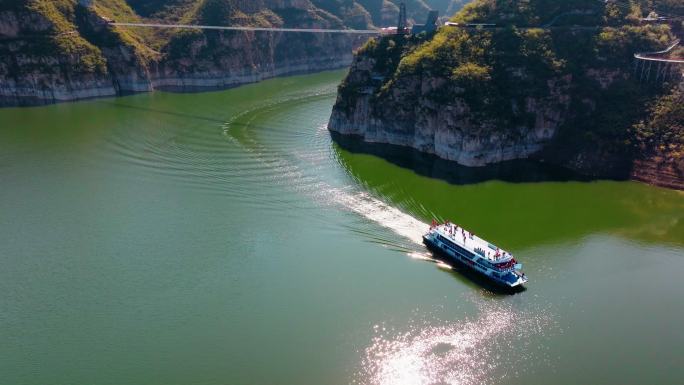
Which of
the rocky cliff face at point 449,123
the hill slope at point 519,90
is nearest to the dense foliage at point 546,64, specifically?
the hill slope at point 519,90

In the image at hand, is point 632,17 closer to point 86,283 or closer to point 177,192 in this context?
point 177,192

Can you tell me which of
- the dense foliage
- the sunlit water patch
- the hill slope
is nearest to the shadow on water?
the hill slope

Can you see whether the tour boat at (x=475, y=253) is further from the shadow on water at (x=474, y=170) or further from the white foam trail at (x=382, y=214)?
the shadow on water at (x=474, y=170)

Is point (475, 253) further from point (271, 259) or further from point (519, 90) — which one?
point (519, 90)

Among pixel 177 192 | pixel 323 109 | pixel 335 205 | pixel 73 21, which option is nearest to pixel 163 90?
pixel 73 21

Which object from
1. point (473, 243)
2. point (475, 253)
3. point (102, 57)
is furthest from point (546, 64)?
point (102, 57)
